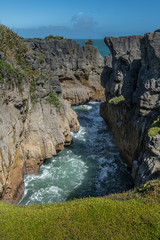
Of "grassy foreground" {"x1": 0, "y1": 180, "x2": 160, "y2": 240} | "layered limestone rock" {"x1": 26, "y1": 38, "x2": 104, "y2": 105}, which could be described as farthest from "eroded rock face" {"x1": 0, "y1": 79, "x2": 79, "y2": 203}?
"layered limestone rock" {"x1": 26, "y1": 38, "x2": 104, "y2": 105}

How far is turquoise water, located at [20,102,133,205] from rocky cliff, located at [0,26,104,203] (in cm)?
138

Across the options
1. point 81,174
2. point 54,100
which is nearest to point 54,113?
point 54,100

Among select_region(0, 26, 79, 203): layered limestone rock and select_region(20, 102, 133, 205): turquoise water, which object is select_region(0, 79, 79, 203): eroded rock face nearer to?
select_region(0, 26, 79, 203): layered limestone rock

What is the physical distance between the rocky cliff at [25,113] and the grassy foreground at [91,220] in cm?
648

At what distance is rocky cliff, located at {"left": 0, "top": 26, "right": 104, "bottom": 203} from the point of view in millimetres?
17562

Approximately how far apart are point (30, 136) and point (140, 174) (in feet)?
42.1

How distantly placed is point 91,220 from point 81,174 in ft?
46.4

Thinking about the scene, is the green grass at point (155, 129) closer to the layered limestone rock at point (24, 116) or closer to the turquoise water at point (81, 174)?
the turquoise water at point (81, 174)

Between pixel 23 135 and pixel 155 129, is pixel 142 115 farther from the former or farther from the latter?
pixel 23 135

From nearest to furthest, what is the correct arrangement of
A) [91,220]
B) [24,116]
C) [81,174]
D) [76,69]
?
[91,220] < [24,116] < [81,174] < [76,69]

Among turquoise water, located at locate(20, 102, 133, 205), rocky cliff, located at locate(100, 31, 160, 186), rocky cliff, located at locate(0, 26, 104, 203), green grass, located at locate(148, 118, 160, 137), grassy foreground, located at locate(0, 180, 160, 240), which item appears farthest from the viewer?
turquoise water, located at locate(20, 102, 133, 205)

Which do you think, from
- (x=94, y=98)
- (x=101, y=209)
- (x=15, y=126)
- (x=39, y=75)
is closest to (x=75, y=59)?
(x=94, y=98)

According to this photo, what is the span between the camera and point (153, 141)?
51.9 feet

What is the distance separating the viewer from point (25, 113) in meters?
21.2
